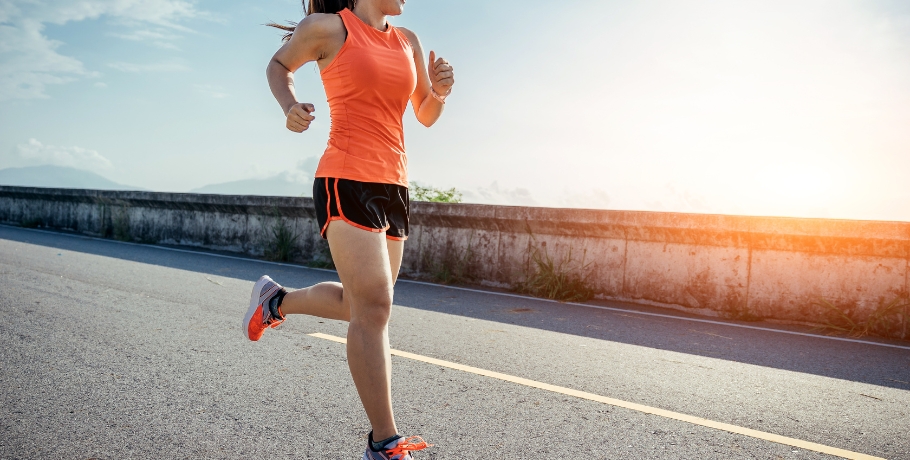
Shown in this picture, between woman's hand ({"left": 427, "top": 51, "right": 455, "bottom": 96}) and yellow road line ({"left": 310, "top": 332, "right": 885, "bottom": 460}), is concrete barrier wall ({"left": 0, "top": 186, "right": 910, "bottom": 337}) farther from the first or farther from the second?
woman's hand ({"left": 427, "top": 51, "right": 455, "bottom": 96})

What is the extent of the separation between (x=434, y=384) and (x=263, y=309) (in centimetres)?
105

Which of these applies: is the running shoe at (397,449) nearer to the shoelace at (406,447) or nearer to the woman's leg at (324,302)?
the shoelace at (406,447)

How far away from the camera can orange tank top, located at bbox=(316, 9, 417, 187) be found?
2523mm

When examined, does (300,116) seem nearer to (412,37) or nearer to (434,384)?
(412,37)

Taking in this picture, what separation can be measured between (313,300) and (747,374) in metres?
2.91

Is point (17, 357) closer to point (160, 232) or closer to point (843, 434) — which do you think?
point (843, 434)

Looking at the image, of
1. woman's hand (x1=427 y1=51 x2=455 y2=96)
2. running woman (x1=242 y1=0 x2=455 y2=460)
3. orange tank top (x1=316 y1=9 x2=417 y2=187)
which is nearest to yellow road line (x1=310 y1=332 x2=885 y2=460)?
running woman (x1=242 y1=0 x2=455 y2=460)

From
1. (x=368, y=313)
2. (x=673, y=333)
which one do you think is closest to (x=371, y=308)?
(x=368, y=313)

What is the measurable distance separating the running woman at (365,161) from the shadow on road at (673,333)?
3187 mm

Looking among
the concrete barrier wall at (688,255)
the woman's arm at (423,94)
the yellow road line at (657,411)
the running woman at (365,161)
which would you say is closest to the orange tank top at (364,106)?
the running woman at (365,161)

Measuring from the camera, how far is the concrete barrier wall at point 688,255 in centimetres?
618

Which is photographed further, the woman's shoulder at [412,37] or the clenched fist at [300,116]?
the woman's shoulder at [412,37]

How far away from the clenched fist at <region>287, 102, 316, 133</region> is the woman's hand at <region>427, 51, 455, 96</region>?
0.64m

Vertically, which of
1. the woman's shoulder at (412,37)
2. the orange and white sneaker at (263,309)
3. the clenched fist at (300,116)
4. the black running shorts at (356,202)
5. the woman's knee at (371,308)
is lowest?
the orange and white sneaker at (263,309)
